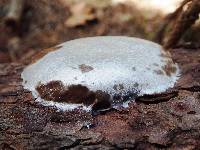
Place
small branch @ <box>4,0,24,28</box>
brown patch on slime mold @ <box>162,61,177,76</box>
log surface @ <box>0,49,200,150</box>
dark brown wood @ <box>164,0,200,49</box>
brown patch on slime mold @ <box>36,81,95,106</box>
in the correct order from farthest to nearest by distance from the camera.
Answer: small branch @ <box>4,0,24,28</box>, dark brown wood @ <box>164,0,200,49</box>, brown patch on slime mold @ <box>162,61,177,76</box>, brown patch on slime mold @ <box>36,81,95,106</box>, log surface @ <box>0,49,200,150</box>

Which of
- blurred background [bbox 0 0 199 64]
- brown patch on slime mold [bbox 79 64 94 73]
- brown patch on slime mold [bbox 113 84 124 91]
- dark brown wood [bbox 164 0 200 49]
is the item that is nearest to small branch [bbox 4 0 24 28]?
blurred background [bbox 0 0 199 64]

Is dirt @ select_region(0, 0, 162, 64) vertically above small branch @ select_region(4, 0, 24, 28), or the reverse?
small branch @ select_region(4, 0, 24, 28)

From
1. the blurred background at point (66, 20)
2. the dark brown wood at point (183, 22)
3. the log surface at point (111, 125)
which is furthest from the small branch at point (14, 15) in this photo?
the log surface at point (111, 125)

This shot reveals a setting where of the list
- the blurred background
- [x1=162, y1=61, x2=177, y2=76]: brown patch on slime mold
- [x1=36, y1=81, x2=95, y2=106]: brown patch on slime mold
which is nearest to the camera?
[x1=36, y1=81, x2=95, y2=106]: brown patch on slime mold

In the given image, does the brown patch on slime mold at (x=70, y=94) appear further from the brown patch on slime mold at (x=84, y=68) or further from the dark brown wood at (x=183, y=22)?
the dark brown wood at (x=183, y=22)

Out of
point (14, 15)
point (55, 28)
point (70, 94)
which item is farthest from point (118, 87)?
point (14, 15)

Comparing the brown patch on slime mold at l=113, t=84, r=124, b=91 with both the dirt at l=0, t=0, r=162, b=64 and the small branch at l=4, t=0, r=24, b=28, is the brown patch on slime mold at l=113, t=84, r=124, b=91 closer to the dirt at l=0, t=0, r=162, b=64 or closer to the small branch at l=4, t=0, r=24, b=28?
the dirt at l=0, t=0, r=162, b=64

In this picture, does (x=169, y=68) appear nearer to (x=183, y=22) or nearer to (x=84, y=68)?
(x=84, y=68)

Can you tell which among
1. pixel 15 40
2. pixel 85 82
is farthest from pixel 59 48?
pixel 15 40

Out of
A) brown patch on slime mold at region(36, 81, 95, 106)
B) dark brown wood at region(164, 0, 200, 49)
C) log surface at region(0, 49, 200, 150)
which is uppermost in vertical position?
dark brown wood at region(164, 0, 200, 49)
